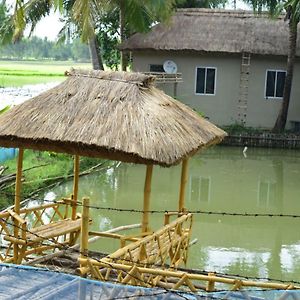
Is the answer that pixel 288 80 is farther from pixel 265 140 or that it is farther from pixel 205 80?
pixel 205 80

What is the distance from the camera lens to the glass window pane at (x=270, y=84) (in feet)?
76.9

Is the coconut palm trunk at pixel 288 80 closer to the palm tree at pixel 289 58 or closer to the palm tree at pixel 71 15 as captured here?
the palm tree at pixel 289 58

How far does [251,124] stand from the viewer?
23.7m

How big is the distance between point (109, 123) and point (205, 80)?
16652 millimetres

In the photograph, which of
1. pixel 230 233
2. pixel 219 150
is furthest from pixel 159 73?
pixel 230 233

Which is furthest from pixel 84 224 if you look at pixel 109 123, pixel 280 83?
pixel 280 83

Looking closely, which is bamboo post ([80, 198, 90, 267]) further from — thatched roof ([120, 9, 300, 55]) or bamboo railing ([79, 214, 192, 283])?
thatched roof ([120, 9, 300, 55])

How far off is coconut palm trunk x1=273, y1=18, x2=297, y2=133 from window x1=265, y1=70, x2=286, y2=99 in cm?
99

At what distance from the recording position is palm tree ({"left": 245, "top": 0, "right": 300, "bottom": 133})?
68.3 ft

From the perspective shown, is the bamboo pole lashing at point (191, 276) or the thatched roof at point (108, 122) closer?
the bamboo pole lashing at point (191, 276)

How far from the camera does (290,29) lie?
853 inches

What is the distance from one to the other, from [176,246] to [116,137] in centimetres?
163

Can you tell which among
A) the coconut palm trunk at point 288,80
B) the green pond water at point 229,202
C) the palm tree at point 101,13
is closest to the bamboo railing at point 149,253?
the green pond water at point 229,202

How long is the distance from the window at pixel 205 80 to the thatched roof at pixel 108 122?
50.6ft
